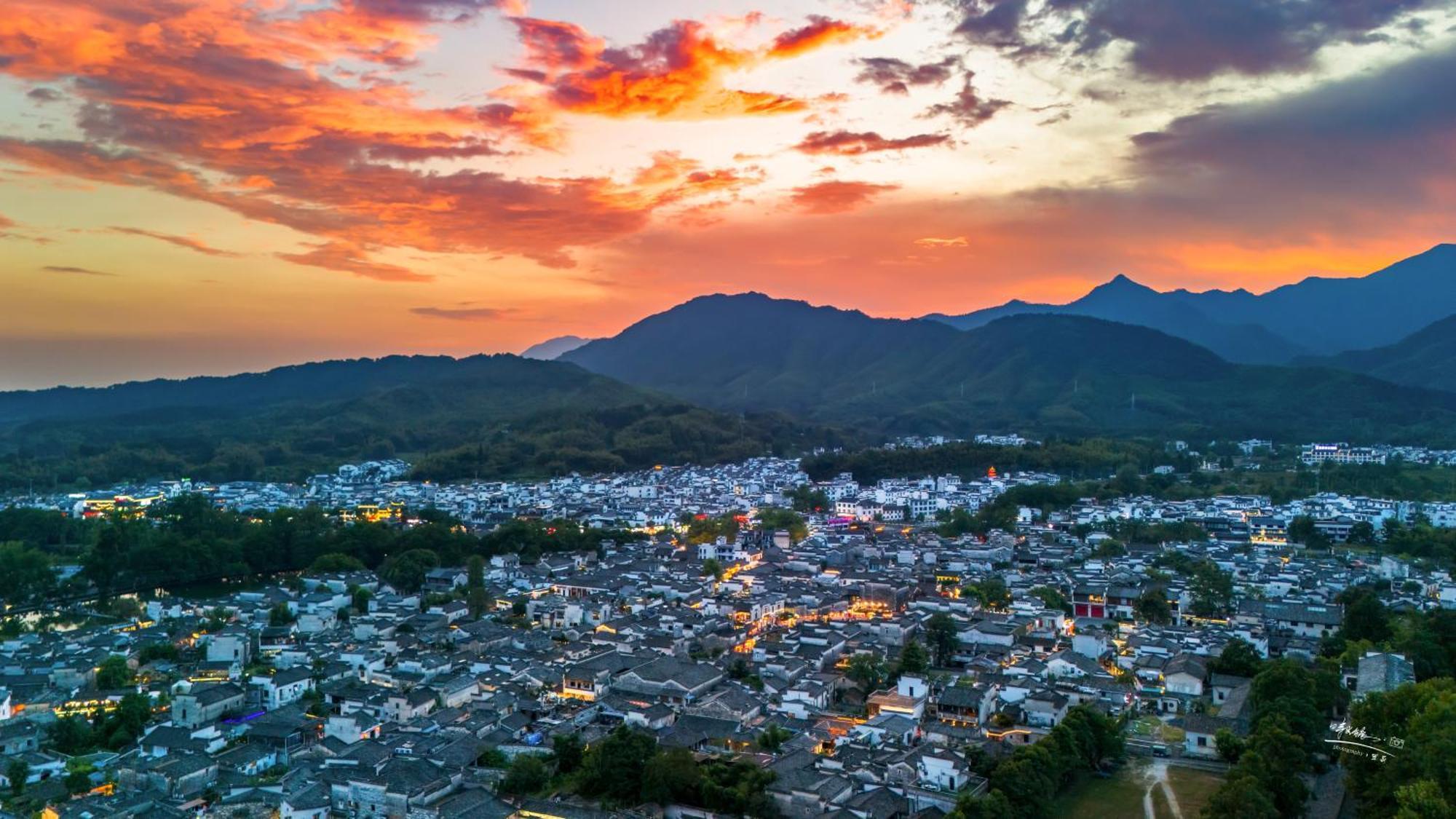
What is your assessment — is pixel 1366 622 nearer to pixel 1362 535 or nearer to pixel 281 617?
pixel 1362 535

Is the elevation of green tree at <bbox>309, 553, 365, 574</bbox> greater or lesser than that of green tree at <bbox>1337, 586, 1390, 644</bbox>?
greater

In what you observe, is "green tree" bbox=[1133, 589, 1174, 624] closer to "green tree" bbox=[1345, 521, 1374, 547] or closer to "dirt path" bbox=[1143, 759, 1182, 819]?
"dirt path" bbox=[1143, 759, 1182, 819]

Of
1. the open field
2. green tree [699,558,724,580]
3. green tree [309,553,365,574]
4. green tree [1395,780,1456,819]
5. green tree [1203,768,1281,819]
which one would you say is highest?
green tree [1395,780,1456,819]

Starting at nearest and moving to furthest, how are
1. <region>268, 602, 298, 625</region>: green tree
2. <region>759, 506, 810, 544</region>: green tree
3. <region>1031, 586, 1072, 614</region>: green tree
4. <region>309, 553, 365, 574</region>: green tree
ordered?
<region>268, 602, 298, 625</region>: green tree, <region>1031, 586, 1072, 614</region>: green tree, <region>309, 553, 365, 574</region>: green tree, <region>759, 506, 810, 544</region>: green tree

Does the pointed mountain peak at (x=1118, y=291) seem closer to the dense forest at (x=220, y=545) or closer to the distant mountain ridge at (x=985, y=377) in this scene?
the distant mountain ridge at (x=985, y=377)

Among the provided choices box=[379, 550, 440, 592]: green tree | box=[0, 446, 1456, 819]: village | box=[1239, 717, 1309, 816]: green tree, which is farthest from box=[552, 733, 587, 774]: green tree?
box=[379, 550, 440, 592]: green tree

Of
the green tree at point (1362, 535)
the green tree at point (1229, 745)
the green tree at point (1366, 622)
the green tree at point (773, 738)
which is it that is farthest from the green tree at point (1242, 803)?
the green tree at point (1362, 535)

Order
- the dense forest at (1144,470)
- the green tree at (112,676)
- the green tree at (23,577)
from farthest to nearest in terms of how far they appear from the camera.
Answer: the dense forest at (1144,470) → the green tree at (23,577) → the green tree at (112,676)
